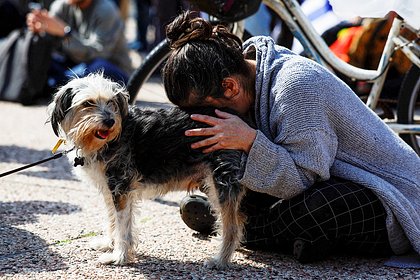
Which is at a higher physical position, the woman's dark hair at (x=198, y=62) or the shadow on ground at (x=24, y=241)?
the woman's dark hair at (x=198, y=62)

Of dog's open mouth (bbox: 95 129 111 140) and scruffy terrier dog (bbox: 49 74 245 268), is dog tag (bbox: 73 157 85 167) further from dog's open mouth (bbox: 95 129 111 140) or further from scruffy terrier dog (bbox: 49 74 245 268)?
dog's open mouth (bbox: 95 129 111 140)

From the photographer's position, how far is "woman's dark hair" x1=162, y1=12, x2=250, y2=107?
11.8 feet

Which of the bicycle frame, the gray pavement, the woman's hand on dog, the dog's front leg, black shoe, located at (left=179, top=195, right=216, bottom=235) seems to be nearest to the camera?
the woman's hand on dog

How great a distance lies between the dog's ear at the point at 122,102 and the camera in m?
3.73

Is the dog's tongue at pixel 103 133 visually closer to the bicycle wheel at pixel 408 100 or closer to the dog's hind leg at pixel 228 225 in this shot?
the dog's hind leg at pixel 228 225

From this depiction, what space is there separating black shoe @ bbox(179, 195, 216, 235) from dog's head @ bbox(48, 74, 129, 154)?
71cm

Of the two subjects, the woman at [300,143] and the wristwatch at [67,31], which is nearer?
the woman at [300,143]

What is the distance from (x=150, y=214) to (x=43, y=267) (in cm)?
119

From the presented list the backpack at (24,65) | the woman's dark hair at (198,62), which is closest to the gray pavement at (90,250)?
the woman's dark hair at (198,62)

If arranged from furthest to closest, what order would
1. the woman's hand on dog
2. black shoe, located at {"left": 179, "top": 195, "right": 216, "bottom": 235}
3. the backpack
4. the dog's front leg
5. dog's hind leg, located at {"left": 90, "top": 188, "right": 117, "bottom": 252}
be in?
1. the backpack
2. black shoe, located at {"left": 179, "top": 195, "right": 216, "bottom": 235}
3. dog's hind leg, located at {"left": 90, "top": 188, "right": 117, "bottom": 252}
4. the dog's front leg
5. the woman's hand on dog

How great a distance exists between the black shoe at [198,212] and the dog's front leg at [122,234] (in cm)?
46

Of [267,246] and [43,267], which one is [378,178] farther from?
[43,267]

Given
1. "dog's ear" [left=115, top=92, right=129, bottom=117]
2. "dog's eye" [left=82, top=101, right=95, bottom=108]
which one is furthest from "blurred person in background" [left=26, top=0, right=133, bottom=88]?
"dog's eye" [left=82, top=101, right=95, bottom=108]

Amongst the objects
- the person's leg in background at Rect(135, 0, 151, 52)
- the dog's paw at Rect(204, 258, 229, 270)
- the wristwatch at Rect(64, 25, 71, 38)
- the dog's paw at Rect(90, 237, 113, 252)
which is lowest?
the person's leg in background at Rect(135, 0, 151, 52)
